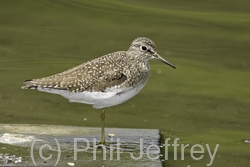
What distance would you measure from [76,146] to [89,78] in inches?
33.8

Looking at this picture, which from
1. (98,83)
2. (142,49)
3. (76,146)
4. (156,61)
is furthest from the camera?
(156,61)

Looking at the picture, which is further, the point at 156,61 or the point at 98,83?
the point at 156,61

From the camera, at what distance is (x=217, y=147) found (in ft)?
28.8

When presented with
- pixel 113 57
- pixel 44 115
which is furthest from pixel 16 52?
pixel 113 57

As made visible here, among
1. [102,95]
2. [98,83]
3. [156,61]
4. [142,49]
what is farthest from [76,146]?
[156,61]

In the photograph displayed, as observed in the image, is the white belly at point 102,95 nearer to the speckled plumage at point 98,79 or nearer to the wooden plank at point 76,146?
the speckled plumage at point 98,79

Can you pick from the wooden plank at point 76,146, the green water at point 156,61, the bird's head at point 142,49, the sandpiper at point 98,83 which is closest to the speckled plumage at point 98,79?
the sandpiper at point 98,83

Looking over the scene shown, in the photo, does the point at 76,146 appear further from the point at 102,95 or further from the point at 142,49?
the point at 142,49

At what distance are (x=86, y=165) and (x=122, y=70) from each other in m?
1.47

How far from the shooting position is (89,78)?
7.83 m

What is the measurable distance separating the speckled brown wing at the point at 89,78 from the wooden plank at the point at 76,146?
0.68 meters

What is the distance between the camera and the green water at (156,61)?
31.8ft

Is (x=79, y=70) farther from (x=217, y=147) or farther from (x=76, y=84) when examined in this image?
(x=217, y=147)

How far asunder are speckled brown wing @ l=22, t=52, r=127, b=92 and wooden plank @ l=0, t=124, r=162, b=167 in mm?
676
